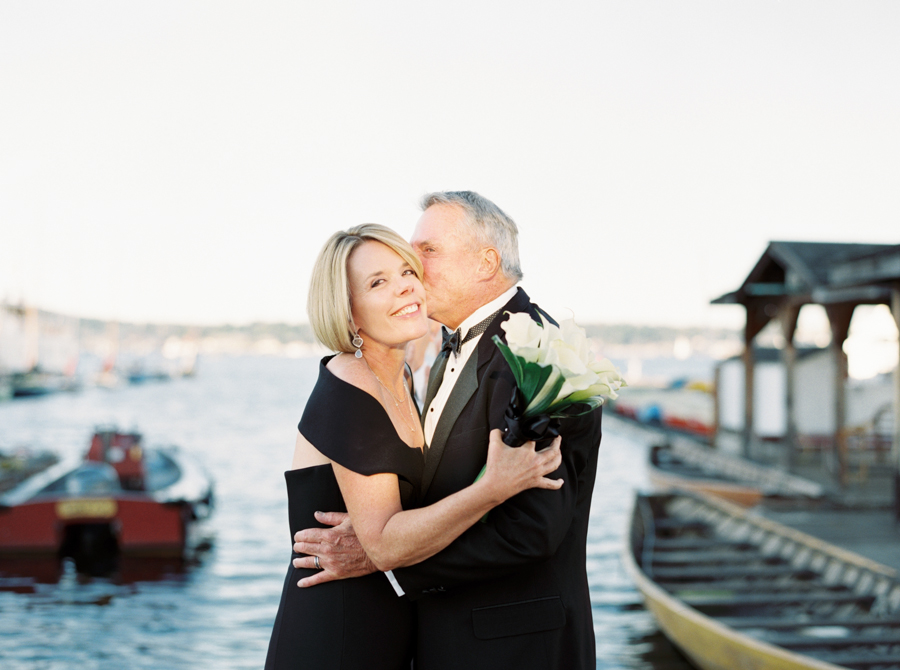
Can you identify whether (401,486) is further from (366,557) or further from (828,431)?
(828,431)

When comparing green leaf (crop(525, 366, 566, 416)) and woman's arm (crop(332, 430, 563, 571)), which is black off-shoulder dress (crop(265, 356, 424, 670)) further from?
green leaf (crop(525, 366, 566, 416))

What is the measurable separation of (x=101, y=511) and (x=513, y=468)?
1511cm

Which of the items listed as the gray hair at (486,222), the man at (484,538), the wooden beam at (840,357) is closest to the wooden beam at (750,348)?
the wooden beam at (840,357)

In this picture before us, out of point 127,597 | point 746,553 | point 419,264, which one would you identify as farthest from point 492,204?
point 127,597

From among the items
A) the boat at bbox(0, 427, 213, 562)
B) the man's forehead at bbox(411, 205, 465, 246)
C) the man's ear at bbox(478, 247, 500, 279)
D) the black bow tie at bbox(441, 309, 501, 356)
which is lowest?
the boat at bbox(0, 427, 213, 562)

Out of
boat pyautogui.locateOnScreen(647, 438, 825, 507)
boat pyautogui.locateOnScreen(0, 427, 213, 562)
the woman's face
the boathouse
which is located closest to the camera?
the woman's face

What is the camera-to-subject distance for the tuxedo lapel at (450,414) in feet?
8.30

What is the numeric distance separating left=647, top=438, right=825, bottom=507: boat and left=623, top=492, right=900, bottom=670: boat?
213 centimetres

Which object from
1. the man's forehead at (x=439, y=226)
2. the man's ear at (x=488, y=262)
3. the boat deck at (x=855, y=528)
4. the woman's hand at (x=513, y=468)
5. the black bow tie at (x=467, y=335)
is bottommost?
the boat deck at (x=855, y=528)

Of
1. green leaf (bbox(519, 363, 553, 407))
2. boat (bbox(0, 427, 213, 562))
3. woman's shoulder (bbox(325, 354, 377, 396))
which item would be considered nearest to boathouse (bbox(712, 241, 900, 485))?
woman's shoulder (bbox(325, 354, 377, 396))

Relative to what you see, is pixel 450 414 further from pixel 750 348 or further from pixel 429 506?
pixel 750 348

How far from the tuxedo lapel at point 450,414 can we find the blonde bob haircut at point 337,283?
1.20 ft

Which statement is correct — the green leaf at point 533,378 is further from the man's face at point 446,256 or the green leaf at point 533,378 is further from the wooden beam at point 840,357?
the wooden beam at point 840,357

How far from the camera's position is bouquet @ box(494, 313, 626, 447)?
2.08 meters
